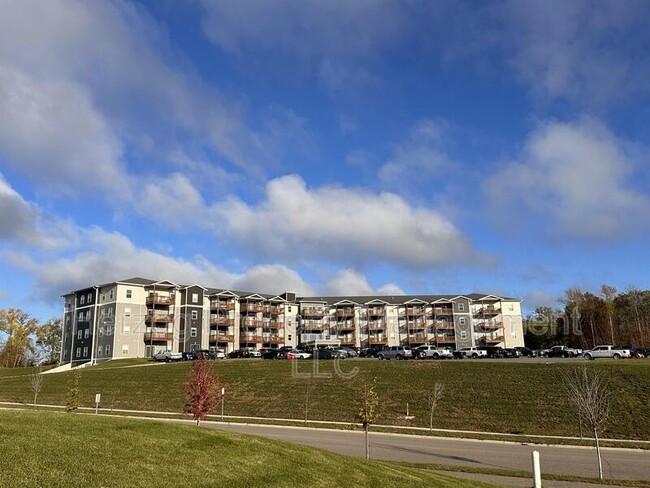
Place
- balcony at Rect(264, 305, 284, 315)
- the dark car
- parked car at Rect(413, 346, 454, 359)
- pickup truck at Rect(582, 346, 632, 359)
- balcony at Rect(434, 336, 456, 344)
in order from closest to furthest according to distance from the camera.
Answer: pickup truck at Rect(582, 346, 632, 359)
parked car at Rect(413, 346, 454, 359)
the dark car
balcony at Rect(264, 305, 284, 315)
balcony at Rect(434, 336, 456, 344)

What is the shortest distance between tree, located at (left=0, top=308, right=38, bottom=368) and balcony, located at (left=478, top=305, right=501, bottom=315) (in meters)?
88.8

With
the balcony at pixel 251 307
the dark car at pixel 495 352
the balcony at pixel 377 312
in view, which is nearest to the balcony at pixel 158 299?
the balcony at pixel 251 307

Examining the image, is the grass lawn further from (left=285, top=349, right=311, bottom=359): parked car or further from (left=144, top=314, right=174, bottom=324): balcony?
(left=144, top=314, right=174, bottom=324): balcony

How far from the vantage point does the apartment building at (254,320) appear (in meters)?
83.4

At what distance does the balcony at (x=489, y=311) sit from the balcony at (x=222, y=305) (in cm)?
4823

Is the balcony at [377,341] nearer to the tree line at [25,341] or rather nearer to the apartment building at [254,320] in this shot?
the apartment building at [254,320]

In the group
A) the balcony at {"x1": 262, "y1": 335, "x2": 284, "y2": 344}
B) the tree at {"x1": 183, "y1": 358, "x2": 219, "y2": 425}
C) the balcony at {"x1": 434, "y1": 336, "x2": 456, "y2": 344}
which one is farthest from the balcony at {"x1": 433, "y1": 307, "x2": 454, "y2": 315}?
the tree at {"x1": 183, "y1": 358, "x2": 219, "y2": 425}

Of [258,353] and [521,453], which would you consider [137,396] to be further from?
[521,453]

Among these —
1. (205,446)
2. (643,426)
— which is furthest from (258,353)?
(205,446)

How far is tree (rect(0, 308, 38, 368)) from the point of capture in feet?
319

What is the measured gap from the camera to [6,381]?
63906mm

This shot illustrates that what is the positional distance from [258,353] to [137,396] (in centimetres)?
3029

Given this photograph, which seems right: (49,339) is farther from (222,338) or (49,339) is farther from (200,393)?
(200,393)

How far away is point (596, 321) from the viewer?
3755 inches
